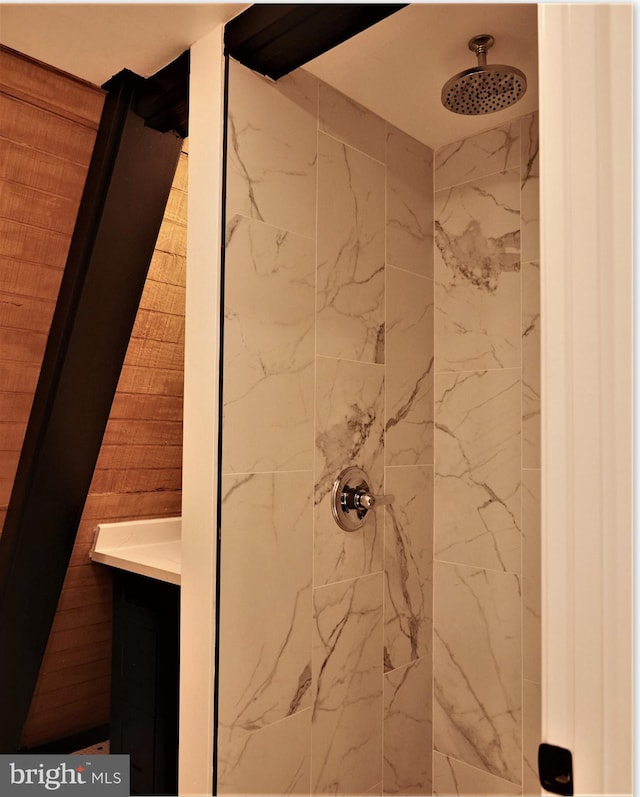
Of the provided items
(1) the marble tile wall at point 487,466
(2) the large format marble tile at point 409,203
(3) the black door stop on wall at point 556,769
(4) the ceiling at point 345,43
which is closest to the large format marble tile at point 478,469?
(1) the marble tile wall at point 487,466

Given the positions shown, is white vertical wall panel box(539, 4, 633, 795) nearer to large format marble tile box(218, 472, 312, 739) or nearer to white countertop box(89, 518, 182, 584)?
large format marble tile box(218, 472, 312, 739)

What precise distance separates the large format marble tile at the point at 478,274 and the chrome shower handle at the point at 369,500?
1.73 feet

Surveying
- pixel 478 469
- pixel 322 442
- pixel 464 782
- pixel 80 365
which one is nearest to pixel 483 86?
pixel 322 442

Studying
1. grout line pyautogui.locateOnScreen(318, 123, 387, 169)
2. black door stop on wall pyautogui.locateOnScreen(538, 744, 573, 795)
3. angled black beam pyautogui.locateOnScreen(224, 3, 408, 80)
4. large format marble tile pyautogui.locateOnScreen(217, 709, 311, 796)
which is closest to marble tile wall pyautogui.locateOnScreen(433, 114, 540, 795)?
grout line pyautogui.locateOnScreen(318, 123, 387, 169)

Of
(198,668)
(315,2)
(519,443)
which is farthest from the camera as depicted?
(519,443)

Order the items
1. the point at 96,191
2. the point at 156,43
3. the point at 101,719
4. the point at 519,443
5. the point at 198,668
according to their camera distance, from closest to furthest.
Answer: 1. the point at 198,668
2. the point at 156,43
3. the point at 96,191
4. the point at 519,443
5. the point at 101,719

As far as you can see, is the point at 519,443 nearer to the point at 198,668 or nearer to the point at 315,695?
the point at 315,695

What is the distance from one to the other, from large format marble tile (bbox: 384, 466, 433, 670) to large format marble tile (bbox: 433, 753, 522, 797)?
0.32 meters

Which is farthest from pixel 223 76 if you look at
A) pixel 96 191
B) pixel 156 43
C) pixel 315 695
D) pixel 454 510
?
pixel 315 695

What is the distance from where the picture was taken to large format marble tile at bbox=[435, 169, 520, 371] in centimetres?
183

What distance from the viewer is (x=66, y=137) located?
163 cm

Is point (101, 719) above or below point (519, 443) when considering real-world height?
below

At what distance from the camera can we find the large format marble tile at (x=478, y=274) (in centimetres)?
183

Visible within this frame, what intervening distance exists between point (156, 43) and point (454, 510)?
1517 mm
